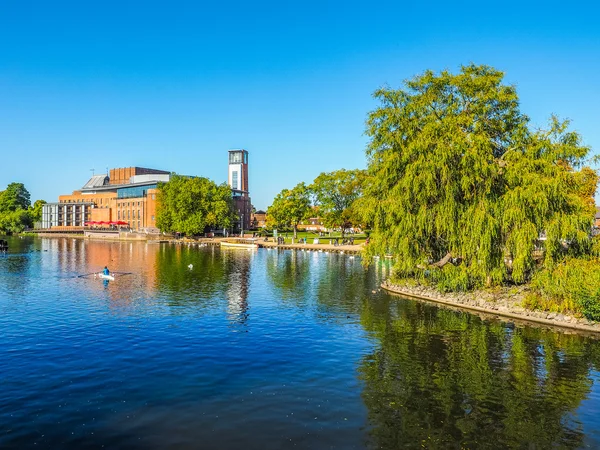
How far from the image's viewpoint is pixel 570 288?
29.6 m

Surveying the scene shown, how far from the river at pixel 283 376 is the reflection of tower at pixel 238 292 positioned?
416 millimetres

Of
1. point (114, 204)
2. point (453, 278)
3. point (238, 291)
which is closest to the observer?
point (453, 278)

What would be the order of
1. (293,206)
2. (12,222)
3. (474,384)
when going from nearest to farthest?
(474,384) → (293,206) → (12,222)

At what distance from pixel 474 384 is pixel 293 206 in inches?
3848

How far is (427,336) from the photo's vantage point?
27453 mm

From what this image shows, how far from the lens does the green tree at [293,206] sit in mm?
116562

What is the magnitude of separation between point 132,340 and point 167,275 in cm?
2894

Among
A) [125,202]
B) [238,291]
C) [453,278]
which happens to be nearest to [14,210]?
[125,202]

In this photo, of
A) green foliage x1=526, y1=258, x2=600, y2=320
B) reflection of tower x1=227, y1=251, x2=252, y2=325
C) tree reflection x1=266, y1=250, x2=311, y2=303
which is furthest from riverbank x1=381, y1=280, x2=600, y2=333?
reflection of tower x1=227, y1=251, x2=252, y2=325

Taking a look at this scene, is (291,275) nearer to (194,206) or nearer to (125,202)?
(194,206)

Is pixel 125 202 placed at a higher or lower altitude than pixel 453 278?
higher

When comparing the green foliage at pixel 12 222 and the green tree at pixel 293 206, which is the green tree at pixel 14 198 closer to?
the green foliage at pixel 12 222

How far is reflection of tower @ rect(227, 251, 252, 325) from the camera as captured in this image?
32.4 m

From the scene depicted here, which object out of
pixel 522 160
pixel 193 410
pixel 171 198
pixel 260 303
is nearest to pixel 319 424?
pixel 193 410
